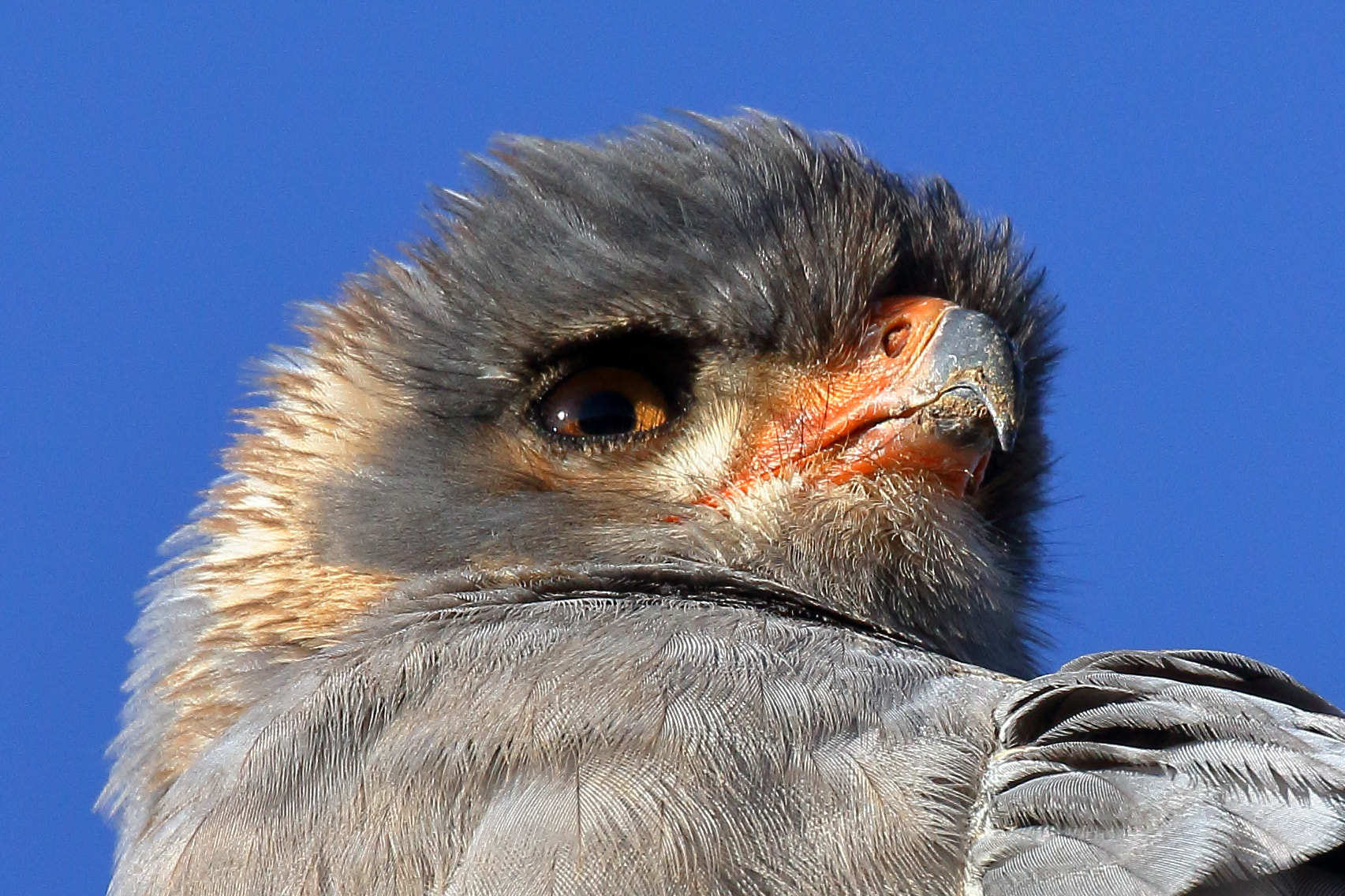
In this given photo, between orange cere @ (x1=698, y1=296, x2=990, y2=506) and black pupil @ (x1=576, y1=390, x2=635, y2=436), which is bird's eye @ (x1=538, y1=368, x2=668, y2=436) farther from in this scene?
orange cere @ (x1=698, y1=296, x2=990, y2=506)

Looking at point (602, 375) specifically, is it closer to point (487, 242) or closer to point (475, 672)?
point (487, 242)

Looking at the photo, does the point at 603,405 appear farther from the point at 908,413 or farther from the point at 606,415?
the point at 908,413

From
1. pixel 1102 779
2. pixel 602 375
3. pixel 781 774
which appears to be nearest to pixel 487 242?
pixel 602 375

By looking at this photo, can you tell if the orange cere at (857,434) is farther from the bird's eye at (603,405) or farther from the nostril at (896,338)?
the bird's eye at (603,405)

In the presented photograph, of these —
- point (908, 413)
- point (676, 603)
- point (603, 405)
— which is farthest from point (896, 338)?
point (676, 603)

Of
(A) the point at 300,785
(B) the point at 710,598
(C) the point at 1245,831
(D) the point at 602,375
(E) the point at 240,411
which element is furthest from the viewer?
(E) the point at 240,411

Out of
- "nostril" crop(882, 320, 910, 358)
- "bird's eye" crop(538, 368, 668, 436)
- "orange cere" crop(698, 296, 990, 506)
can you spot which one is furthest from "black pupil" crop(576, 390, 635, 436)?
"nostril" crop(882, 320, 910, 358)
